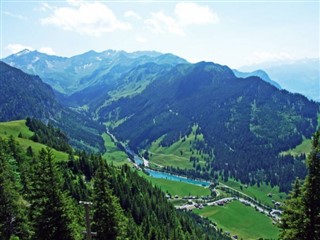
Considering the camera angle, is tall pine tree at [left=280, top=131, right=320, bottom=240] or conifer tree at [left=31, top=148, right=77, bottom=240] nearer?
tall pine tree at [left=280, top=131, right=320, bottom=240]

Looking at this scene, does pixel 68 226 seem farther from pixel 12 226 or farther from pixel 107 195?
pixel 12 226

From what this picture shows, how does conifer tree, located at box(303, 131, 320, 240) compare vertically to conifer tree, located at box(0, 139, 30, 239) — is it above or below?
above

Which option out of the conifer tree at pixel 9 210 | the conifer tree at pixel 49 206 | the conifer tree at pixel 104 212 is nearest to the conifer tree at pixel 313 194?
the conifer tree at pixel 104 212

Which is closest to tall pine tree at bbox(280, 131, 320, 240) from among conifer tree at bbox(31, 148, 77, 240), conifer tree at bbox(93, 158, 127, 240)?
conifer tree at bbox(93, 158, 127, 240)

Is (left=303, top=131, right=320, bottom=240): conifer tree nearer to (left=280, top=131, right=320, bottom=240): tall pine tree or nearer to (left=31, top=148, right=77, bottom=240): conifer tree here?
(left=280, top=131, right=320, bottom=240): tall pine tree

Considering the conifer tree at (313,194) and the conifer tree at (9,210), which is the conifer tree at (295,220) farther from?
the conifer tree at (9,210)

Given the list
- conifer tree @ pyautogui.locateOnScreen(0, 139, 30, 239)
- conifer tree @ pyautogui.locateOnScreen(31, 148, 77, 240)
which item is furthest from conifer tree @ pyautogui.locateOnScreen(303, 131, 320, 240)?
conifer tree @ pyautogui.locateOnScreen(0, 139, 30, 239)

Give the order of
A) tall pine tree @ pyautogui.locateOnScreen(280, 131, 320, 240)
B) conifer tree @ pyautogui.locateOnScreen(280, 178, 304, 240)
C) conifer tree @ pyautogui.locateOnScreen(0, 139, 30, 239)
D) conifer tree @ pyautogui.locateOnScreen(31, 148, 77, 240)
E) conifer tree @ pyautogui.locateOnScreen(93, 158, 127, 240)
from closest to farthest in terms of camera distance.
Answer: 1. tall pine tree @ pyautogui.locateOnScreen(280, 131, 320, 240)
2. conifer tree @ pyautogui.locateOnScreen(280, 178, 304, 240)
3. conifer tree @ pyautogui.locateOnScreen(31, 148, 77, 240)
4. conifer tree @ pyautogui.locateOnScreen(93, 158, 127, 240)
5. conifer tree @ pyautogui.locateOnScreen(0, 139, 30, 239)

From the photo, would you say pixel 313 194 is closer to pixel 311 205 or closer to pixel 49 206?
pixel 311 205

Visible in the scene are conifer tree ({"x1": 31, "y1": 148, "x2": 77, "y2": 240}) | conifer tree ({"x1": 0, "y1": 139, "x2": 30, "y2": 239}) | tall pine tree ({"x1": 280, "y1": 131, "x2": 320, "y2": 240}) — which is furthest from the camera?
conifer tree ({"x1": 0, "y1": 139, "x2": 30, "y2": 239})
